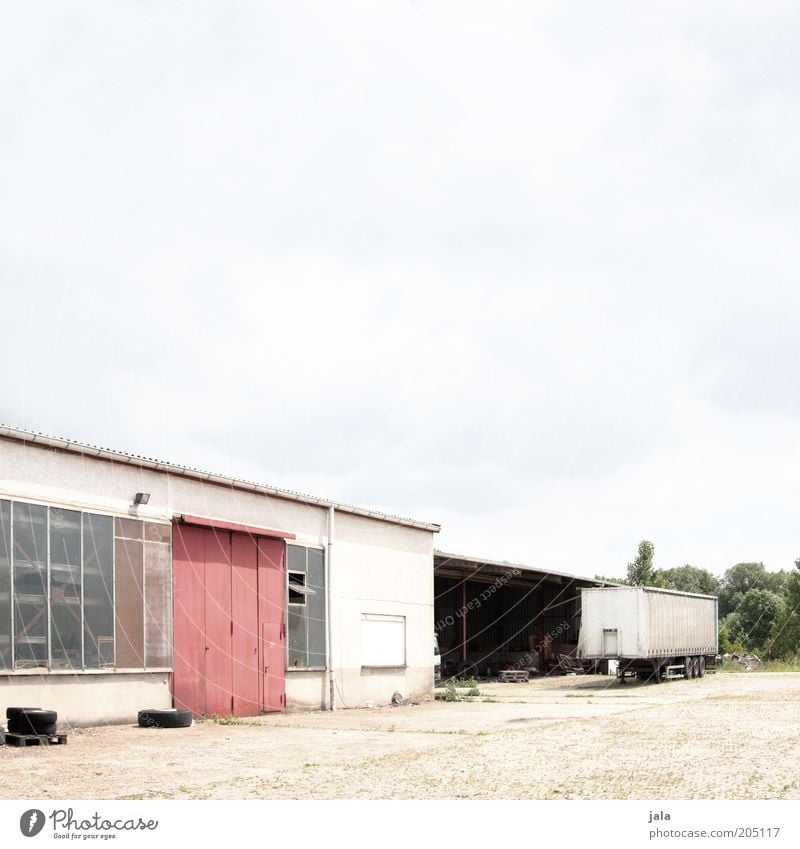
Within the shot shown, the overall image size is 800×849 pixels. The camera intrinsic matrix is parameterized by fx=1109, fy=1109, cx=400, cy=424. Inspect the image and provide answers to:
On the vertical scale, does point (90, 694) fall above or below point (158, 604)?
below

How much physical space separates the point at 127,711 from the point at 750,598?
19.2 metres

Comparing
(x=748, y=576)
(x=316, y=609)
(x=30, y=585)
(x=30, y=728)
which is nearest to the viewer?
(x=30, y=728)

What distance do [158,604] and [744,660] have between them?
40312mm

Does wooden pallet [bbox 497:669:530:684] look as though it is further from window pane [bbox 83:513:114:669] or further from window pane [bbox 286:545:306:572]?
window pane [bbox 83:513:114:669]

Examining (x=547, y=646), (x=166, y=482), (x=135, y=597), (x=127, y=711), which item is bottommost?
(x=547, y=646)

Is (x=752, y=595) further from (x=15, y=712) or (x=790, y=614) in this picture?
(x=15, y=712)

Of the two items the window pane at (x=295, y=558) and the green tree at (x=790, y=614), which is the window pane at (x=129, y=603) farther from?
the green tree at (x=790, y=614)

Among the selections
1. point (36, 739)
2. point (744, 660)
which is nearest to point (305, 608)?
point (36, 739)

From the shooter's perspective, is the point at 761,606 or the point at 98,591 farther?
the point at 761,606

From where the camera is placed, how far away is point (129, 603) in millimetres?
21422

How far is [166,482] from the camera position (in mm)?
22750

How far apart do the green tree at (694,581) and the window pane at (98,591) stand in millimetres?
27428
